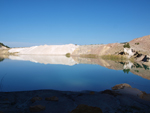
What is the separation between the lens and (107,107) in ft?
12.4

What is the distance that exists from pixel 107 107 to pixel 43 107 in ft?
6.24

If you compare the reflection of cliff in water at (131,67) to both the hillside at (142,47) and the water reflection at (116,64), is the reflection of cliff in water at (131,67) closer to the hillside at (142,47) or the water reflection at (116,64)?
the water reflection at (116,64)

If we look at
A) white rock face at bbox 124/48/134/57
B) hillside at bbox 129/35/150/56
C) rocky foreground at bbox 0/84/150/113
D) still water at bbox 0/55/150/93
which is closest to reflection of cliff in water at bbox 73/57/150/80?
still water at bbox 0/55/150/93

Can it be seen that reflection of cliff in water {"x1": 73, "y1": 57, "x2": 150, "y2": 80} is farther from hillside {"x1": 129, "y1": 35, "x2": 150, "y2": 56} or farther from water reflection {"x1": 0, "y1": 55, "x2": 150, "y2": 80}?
hillside {"x1": 129, "y1": 35, "x2": 150, "y2": 56}

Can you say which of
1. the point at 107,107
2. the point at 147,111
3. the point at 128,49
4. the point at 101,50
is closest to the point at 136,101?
the point at 147,111

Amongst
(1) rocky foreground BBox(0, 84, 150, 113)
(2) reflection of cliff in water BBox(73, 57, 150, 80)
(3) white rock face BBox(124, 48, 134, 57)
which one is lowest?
(1) rocky foreground BBox(0, 84, 150, 113)

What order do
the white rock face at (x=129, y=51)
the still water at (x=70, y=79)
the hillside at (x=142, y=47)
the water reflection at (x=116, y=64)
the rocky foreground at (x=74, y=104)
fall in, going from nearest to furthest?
the rocky foreground at (x=74, y=104) → the still water at (x=70, y=79) → the water reflection at (x=116, y=64) → the hillside at (x=142, y=47) → the white rock face at (x=129, y=51)

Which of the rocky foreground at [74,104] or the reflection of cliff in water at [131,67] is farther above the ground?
the reflection of cliff in water at [131,67]

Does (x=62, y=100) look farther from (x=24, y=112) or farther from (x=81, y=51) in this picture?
(x=81, y=51)

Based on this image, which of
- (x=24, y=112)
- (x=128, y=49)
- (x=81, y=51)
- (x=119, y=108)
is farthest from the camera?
(x=81, y=51)

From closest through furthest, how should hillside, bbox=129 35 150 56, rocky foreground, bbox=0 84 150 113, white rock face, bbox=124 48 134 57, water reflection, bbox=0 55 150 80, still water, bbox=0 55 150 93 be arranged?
rocky foreground, bbox=0 84 150 113 → still water, bbox=0 55 150 93 → water reflection, bbox=0 55 150 80 → hillside, bbox=129 35 150 56 → white rock face, bbox=124 48 134 57

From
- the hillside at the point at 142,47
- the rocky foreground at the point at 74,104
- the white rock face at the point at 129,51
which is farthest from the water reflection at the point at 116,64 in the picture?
the white rock face at the point at 129,51

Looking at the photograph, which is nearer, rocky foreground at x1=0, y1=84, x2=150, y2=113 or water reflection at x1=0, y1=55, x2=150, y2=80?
rocky foreground at x1=0, y1=84, x2=150, y2=113

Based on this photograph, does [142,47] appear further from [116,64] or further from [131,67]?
[131,67]
